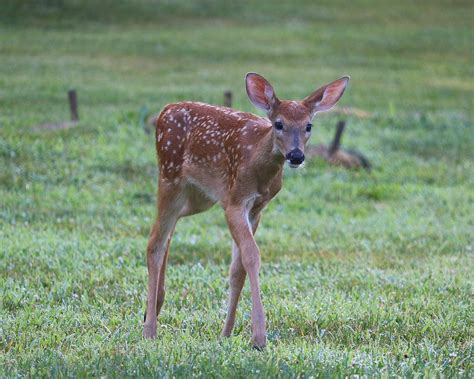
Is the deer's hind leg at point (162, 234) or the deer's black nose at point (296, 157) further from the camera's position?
the deer's hind leg at point (162, 234)

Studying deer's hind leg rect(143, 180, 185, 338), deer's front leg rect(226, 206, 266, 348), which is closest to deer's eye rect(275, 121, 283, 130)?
deer's front leg rect(226, 206, 266, 348)

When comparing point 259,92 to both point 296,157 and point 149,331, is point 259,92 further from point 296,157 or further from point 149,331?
point 149,331

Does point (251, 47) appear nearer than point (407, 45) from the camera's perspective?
Yes

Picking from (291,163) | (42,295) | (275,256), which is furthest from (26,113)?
(291,163)

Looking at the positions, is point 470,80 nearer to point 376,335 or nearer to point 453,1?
point 453,1

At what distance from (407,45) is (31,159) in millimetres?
26808

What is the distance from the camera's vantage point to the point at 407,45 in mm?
40000

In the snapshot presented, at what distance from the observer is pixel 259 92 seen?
7.36 metres

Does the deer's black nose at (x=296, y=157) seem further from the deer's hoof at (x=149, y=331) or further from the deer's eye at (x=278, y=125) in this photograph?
the deer's hoof at (x=149, y=331)

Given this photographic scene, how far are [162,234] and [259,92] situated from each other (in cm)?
131

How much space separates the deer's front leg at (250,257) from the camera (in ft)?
21.1

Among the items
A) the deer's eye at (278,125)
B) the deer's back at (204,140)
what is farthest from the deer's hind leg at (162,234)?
the deer's eye at (278,125)

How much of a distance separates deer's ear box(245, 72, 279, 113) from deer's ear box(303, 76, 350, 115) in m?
0.27

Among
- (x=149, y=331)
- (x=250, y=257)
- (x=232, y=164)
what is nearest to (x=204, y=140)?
(x=232, y=164)
